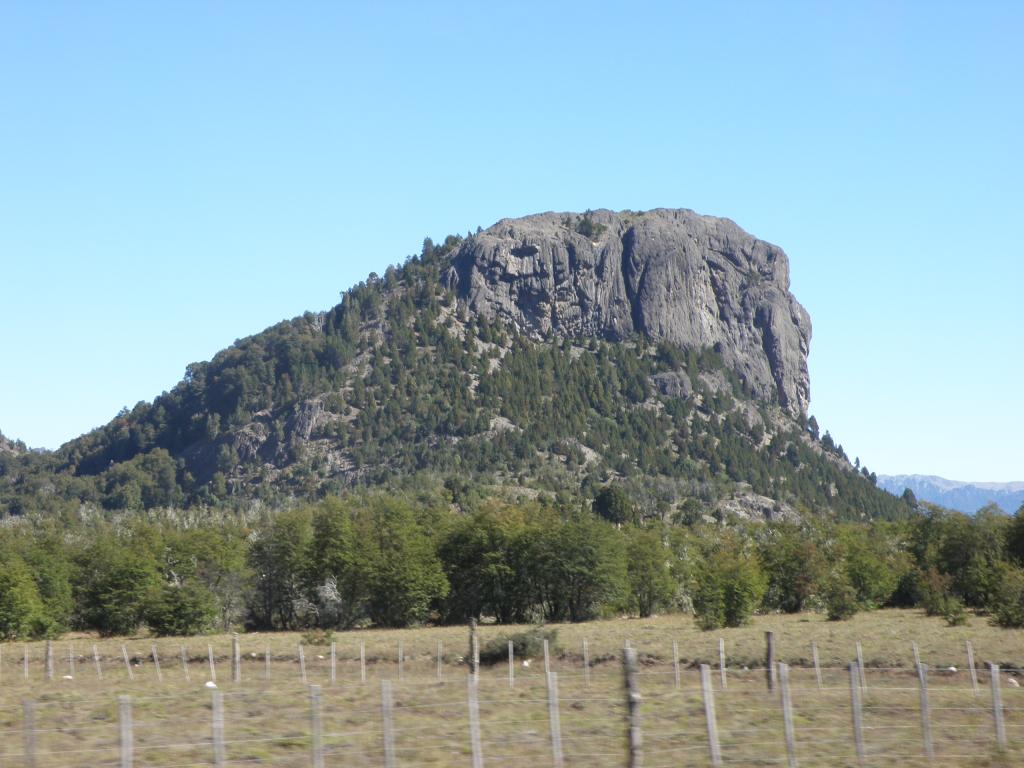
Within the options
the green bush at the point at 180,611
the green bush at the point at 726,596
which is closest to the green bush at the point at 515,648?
the green bush at the point at 726,596

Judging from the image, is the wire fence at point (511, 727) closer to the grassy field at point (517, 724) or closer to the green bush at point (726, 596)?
the grassy field at point (517, 724)

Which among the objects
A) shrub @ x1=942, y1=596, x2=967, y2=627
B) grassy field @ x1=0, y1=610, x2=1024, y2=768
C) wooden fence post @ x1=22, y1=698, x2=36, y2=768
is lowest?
shrub @ x1=942, y1=596, x2=967, y2=627

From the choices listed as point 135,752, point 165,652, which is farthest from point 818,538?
point 135,752

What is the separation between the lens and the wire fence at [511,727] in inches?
637

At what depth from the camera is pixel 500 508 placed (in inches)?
3511

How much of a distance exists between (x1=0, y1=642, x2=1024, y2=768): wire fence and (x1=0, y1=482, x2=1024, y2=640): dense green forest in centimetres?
4483

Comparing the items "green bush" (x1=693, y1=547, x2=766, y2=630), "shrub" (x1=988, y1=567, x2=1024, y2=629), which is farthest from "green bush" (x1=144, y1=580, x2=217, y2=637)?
"shrub" (x1=988, y1=567, x2=1024, y2=629)

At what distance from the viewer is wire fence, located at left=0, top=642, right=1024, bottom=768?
16.2 meters

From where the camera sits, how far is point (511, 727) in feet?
65.8

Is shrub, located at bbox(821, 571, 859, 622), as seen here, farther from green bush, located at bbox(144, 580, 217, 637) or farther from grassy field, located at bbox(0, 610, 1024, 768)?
green bush, located at bbox(144, 580, 217, 637)

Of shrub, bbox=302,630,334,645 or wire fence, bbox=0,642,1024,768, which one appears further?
shrub, bbox=302,630,334,645

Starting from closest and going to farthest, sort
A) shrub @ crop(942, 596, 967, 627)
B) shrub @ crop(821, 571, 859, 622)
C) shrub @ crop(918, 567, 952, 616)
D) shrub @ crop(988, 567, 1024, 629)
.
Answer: shrub @ crop(988, 567, 1024, 629)
shrub @ crop(942, 596, 967, 627)
shrub @ crop(918, 567, 952, 616)
shrub @ crop(821, 571, 859, 622)

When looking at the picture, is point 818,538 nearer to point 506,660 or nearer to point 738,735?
point 506,660

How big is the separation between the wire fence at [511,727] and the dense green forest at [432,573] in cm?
4483
